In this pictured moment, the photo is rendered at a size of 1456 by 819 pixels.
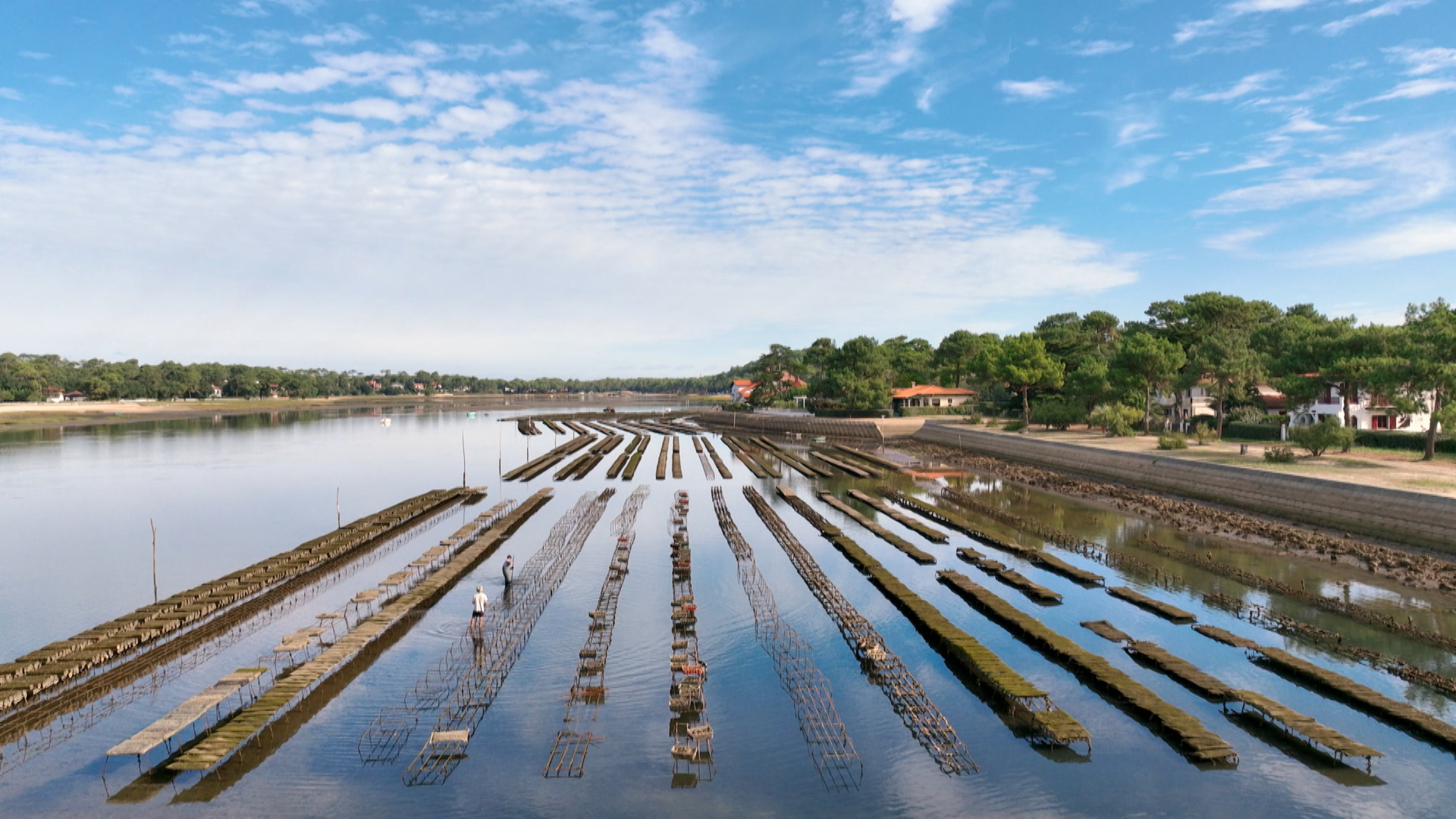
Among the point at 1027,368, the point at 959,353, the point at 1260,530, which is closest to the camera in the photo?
the point at 1260,530

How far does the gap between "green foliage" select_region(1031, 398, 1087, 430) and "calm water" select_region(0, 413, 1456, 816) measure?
44.3 m

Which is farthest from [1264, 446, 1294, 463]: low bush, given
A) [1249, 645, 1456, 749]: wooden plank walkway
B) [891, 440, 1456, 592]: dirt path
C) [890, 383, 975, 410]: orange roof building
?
[890, 383, 975, 410]: orange roof building

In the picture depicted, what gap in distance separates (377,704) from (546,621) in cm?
763

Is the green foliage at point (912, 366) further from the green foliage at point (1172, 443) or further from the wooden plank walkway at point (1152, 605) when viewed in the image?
the wooden plank walkway at point (1152, 605)

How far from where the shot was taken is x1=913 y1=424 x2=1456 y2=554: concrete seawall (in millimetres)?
36188

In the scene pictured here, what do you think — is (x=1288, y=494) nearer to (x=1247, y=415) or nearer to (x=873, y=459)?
(x=1247, y=415)

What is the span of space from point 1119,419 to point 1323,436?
77.9 feet

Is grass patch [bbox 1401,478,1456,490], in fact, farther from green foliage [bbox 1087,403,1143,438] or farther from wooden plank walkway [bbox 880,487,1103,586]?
green foliage [bbox 1087,403,1143,438]

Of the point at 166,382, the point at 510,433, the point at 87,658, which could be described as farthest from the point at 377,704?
the point at 166,382

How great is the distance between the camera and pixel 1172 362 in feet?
248

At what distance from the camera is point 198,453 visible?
8688 centimetres

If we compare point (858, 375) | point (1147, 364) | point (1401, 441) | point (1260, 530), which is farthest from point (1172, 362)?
point (858, 375)

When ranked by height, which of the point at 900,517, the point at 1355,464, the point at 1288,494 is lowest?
the point at 900,517

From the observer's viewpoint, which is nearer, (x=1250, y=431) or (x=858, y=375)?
A: (x=1250, y=431)
